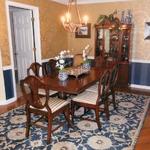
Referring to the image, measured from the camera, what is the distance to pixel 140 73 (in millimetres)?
5191

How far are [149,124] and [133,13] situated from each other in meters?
3.20

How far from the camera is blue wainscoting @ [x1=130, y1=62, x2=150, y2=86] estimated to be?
5.10 metres

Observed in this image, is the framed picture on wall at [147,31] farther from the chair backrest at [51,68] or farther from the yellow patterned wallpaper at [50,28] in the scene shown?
the chair backrest at [51,68]

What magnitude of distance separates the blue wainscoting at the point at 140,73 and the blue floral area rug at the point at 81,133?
169 cm

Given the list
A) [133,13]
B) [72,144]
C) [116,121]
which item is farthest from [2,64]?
[133,13]

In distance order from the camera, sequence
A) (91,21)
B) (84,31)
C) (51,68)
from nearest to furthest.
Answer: (51,68) → (91,21) → (84,31)

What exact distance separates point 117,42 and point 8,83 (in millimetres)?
3016

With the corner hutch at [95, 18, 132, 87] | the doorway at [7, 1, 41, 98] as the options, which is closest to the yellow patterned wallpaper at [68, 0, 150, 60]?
the corner hutch at [95, 18, 132, 87]

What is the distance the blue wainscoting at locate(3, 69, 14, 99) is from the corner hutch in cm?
257

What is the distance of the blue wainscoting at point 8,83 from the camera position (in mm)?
4012

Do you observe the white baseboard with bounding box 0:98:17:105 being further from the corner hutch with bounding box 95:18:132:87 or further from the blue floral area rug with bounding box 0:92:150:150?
the corner hutch with bounding box 95:18:132:87

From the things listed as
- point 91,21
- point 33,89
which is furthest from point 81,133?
point 91,21

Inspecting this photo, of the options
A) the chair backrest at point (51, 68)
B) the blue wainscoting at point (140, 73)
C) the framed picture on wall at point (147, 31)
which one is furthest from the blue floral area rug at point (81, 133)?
the framed picture on wall at point (147, 31)

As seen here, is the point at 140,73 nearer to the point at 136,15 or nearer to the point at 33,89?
the point at 136,15
